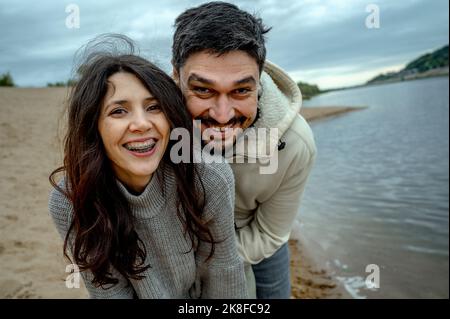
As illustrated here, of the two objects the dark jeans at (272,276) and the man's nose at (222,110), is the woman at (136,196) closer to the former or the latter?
the man's nose at (222,110)

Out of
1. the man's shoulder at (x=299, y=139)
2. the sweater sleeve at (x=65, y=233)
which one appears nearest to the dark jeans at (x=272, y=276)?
the man's shoulder at (x=299, y=139)

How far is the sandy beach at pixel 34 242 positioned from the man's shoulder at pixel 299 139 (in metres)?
1.23

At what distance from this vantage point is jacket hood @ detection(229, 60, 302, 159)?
2002mm

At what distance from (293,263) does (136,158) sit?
11.9ft

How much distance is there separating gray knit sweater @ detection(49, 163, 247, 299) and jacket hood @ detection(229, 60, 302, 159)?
0.24 m

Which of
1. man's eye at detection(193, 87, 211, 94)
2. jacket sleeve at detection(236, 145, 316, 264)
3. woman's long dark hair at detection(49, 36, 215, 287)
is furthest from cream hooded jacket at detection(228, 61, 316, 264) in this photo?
woman's long dark hair at detection(49, 36, 215, 287)

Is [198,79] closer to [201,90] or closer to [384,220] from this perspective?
[201,90]

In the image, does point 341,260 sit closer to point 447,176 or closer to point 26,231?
point 26,231

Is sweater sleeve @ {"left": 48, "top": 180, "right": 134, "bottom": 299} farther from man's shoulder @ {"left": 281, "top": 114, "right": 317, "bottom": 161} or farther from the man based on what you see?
man's shoulder @ {"left": 281, "top": 114, "right": 317, "bottom": 161}

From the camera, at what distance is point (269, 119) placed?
2.06 meters

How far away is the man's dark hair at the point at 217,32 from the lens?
179cm

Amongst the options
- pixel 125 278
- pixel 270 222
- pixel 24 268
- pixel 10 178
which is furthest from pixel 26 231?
pixel 270 222

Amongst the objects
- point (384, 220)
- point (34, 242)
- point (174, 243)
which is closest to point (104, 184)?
point (174, 243)

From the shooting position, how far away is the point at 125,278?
1.91 metres
